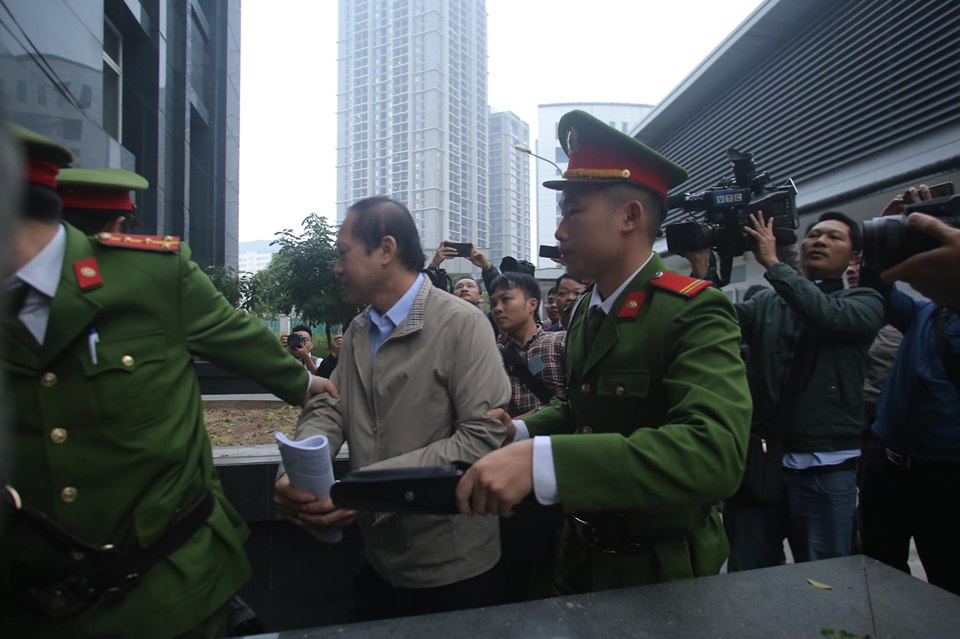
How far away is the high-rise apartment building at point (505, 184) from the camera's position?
7306cm

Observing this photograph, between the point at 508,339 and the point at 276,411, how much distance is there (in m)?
2.98

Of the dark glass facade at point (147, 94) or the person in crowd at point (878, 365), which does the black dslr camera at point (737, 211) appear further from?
the dark glass facade at point (147, 94)

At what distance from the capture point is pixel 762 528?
2795mm

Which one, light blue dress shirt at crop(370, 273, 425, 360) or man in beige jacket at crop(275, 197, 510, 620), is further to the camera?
light blue dress shirt at crop(370, 273, 425, 360)

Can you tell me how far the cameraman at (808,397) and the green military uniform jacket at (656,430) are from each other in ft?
4.09

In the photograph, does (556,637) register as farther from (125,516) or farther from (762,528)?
(762,528)

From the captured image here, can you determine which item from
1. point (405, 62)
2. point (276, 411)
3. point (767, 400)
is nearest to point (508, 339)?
point (767, 400)

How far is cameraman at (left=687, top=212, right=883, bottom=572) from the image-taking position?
8.52ft

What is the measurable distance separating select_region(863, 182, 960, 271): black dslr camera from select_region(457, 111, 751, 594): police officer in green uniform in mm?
333

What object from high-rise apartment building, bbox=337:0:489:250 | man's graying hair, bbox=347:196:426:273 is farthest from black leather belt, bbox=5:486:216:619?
high-rise apartment building, bbox=337:0:489:250

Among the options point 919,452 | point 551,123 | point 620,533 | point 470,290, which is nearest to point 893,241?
point 620,533

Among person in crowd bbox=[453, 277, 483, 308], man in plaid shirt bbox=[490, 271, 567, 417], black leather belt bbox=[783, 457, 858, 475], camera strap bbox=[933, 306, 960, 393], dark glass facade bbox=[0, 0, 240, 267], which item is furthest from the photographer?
person in crowd bbox=[453, 277, 483, 308]

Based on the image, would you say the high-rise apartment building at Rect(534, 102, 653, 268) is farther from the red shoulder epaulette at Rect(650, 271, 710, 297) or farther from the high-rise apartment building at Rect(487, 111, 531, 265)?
the red shoulder epaulette at Rect(650, 271, 710, 297)

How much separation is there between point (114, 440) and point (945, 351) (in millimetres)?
2974
